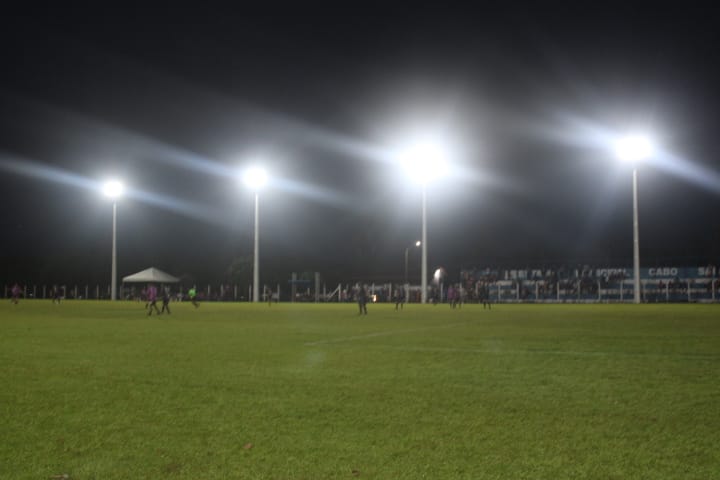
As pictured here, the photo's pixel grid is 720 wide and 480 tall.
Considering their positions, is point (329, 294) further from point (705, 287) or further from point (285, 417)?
point (285, 417)

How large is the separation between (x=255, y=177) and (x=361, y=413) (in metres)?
52.2

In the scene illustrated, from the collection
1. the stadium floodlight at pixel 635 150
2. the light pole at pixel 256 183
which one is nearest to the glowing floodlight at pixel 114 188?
the light pole at pixel 256 183

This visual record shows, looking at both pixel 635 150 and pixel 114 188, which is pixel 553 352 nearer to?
pixel 635 150

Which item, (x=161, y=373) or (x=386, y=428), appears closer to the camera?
(x=386, y=428)

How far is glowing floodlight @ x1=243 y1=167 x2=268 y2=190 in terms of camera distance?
2260 inches

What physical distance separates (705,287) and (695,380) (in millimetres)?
46672

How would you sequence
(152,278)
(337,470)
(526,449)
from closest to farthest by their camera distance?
1. (337,470)
2. (526,449)
3. (152,278)

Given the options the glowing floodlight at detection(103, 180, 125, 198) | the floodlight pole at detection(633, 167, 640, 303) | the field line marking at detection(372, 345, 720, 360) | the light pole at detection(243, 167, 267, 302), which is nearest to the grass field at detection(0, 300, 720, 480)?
the field line marking at detection(372, 345, 720, 360)

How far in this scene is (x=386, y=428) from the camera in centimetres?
617

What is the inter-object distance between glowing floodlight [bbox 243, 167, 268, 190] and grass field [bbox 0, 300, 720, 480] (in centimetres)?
4475

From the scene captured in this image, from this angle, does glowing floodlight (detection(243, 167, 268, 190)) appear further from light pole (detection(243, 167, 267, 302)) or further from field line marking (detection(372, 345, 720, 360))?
field line marking (detection(372, 345, 720, 360))

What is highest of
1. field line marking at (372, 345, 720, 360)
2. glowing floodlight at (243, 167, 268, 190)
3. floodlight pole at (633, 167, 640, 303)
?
glowing floodlight at (243, 167, 268, 190)

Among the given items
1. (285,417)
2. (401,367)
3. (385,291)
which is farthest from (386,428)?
(385,291)

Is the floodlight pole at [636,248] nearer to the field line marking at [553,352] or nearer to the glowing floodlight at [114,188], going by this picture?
the field line marking at [553,352]
